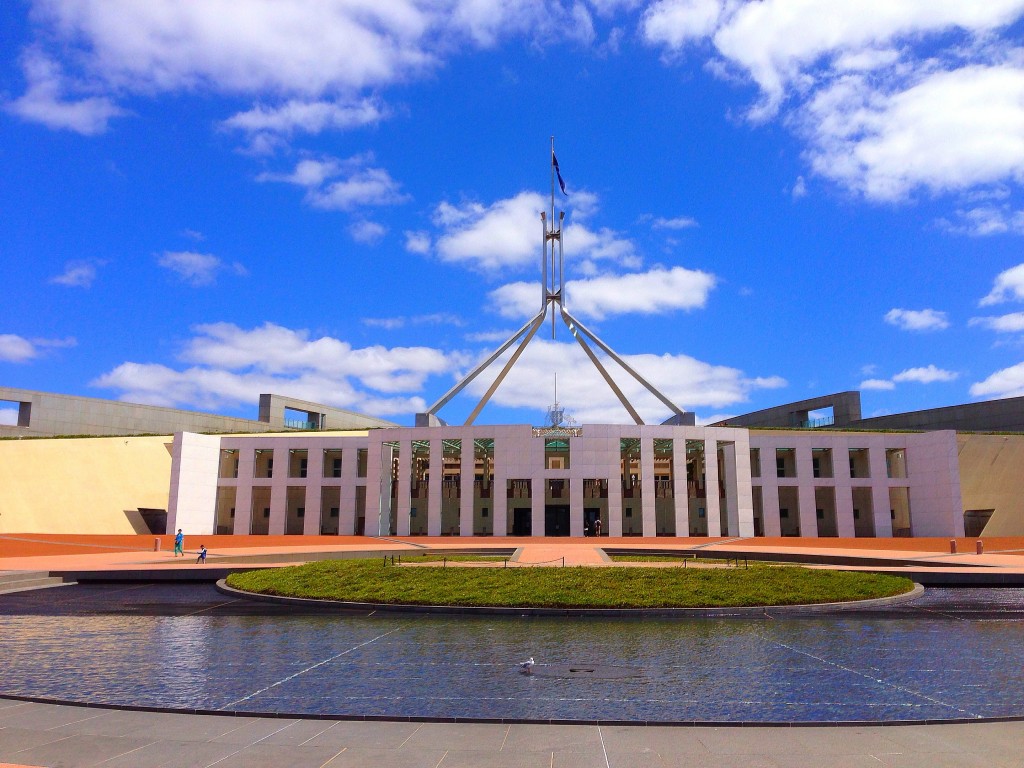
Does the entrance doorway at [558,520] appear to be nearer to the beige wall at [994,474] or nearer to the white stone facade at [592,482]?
the white stone facade at [592,482]

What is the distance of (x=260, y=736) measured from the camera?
21.0 feet

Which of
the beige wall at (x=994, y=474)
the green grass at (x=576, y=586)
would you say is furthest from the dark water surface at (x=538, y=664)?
the beige wall at (x=994, y=474)

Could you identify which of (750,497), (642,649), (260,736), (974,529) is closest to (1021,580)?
(642,649)

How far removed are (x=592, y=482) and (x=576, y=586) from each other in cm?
3683

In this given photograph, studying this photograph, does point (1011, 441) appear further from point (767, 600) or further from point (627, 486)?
point (767, 600)

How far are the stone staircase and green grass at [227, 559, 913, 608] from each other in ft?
16.5

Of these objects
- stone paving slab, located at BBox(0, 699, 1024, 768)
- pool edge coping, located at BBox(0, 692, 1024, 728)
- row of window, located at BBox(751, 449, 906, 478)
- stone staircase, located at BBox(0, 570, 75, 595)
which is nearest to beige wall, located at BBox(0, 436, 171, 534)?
stone staircase, located at BBox(0, 570, 75, 595)

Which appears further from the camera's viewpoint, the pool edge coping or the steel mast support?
the steel mast support

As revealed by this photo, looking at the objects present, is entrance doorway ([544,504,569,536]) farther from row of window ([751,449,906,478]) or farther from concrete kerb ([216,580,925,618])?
concrete kerb ([216,580,925,618])

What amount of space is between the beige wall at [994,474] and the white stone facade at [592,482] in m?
4.18

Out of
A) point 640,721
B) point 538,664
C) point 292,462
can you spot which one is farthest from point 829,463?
point 640,721

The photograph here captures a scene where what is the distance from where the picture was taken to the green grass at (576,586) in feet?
47.2

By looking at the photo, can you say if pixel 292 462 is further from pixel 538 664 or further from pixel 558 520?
pixel 538 664

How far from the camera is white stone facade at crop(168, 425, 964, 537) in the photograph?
43.6m
